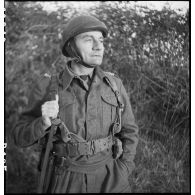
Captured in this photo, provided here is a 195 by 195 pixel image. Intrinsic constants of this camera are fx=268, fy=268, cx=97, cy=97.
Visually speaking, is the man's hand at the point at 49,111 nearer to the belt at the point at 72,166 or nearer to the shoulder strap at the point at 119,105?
the belt at the point at 72,166

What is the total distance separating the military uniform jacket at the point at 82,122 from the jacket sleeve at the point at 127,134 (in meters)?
0.09

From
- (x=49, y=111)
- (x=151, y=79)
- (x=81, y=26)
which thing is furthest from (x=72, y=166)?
(x=151, y=79)

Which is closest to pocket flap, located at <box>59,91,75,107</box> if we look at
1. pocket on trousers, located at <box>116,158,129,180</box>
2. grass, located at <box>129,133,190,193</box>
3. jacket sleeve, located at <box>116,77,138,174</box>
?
jacket sleeve, located at <box>116,77,138,174</box>

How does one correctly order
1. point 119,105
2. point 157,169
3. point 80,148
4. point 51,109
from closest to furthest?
point 51,109 → point 80,148 → point 119,105 → point 157,169

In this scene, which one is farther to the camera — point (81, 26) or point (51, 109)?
point (81, 26)

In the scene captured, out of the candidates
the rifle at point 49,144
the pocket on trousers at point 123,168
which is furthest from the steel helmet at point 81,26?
the pocket on trousers at point 123,168

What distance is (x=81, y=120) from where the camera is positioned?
150 cm

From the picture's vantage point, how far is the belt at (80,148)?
4.91 feet

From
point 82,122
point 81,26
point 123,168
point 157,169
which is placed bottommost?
point 157,169

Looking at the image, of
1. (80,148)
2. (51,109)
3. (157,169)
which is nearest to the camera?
(51,109)

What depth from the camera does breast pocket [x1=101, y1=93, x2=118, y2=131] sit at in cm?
156

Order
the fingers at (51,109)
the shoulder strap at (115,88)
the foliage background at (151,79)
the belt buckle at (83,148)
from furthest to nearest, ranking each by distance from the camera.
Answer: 1. the foliage background at (151,79)
2. the shoulder strap at (115,88)
3. the belt buckle at (83,148)
4. the fingers at (51,109)

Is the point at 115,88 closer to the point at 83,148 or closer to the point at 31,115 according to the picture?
the point at 83,148

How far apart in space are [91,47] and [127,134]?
598mm
